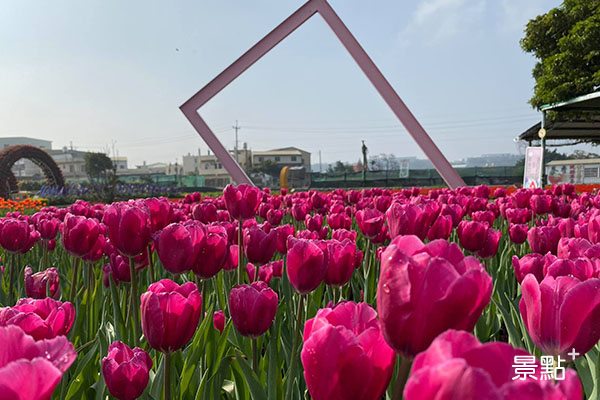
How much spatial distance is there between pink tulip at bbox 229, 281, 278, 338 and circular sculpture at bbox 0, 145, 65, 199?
21039 millimetres

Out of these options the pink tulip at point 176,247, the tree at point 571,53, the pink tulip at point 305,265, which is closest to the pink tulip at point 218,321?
the pink tulip at point 176,247

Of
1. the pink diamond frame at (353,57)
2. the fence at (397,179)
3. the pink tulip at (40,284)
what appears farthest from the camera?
the fence at (397,179)

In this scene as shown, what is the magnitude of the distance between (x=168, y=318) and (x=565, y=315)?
28.3 inches

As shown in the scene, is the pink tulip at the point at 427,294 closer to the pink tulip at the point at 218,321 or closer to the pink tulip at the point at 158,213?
the pink tulip at the point at 218,321

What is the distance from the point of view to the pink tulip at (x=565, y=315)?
2.47 feet

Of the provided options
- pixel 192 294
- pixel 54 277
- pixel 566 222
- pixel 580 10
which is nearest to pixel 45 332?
pixel 192 294

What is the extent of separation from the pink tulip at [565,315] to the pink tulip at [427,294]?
30 centimetres

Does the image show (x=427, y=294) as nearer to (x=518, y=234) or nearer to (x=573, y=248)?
(x=573, y=248)

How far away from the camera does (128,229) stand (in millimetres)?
1400

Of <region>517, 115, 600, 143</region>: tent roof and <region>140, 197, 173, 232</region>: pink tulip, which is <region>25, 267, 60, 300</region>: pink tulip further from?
<region>517, 115, 600, 143</region>: tent roof

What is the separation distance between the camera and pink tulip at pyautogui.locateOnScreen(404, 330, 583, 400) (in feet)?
1.15

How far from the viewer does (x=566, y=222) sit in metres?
1.98

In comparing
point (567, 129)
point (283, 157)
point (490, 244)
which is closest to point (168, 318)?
point (490, 244)

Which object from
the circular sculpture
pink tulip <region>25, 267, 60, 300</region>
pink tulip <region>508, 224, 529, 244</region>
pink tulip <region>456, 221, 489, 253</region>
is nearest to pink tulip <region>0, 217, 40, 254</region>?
pink tulip <region>25, 267, 60, 300</region>
